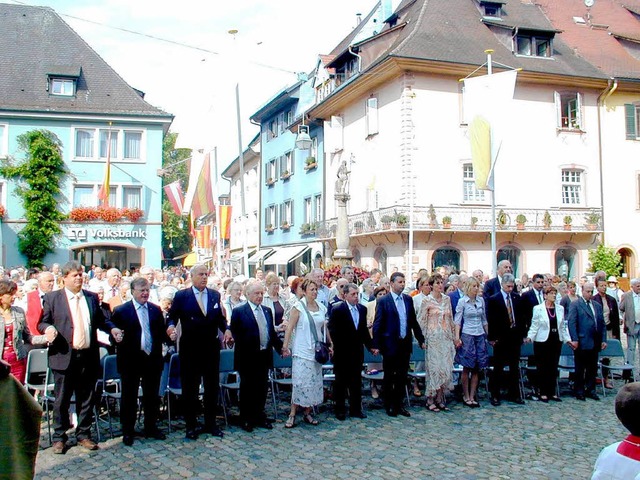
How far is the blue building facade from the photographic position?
1249 inches

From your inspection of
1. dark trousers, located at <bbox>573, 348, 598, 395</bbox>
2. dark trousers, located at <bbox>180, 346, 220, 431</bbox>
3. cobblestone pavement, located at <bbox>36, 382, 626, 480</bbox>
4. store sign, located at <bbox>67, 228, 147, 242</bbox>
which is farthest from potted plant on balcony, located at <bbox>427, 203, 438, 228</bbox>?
dark trousers, located at <bbox>180, 346, 220, 431</bbox>

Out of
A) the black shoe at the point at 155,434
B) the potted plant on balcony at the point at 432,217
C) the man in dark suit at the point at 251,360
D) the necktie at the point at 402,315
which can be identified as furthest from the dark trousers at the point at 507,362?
the potted plant on balcony at the point at 432,217

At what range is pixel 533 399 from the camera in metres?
10.3

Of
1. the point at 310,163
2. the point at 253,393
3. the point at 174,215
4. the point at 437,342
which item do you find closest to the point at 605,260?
the point at 310,163

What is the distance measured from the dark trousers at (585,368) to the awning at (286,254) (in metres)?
26.6

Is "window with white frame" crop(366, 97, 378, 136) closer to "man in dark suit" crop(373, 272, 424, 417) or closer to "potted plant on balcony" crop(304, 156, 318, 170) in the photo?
"potted plant on balcony" crop(304, 156, 318, 170)

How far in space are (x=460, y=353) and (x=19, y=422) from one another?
8.06 m

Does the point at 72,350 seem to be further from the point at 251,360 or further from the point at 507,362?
the point at 507,362

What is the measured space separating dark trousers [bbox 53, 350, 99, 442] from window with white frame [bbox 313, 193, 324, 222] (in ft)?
94.8

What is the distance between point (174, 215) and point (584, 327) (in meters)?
60.6

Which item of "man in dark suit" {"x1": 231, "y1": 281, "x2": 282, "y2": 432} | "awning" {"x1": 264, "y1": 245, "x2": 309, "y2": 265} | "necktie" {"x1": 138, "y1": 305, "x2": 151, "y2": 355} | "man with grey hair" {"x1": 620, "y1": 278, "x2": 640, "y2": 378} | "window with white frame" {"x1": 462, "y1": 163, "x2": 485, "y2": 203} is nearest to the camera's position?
"necktie" {"x1": 138, "y1": 305, "x2": 151, "y2": 355}

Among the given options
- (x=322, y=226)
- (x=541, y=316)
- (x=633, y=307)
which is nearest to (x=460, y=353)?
(x=541, y=316)

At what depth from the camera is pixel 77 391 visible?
24.1 feet

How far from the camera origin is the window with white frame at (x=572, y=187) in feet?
98.4
